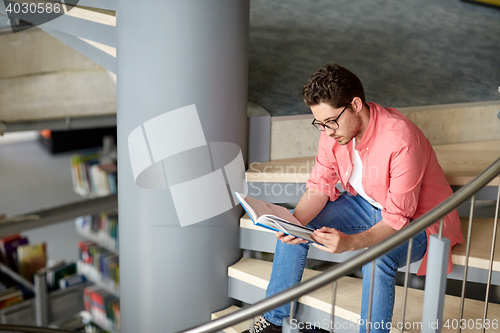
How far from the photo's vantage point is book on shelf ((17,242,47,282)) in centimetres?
458

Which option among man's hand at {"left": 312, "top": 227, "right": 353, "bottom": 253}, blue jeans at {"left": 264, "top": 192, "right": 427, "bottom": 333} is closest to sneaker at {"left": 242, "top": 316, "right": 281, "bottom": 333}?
blue jeans at {"left": 264, "top": 192, "right": 427, "bottom": 333}

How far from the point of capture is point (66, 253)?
6.34 metres

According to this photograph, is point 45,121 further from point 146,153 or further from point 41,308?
point 146,153

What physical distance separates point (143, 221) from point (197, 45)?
3.01 ft

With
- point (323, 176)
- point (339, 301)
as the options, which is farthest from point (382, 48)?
point (339, 301)

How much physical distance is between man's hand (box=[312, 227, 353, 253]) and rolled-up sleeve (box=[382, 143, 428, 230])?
0.19m

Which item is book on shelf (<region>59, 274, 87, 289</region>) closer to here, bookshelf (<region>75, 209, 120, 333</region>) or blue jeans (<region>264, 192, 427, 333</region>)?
bookshelf (<region>75, 209, 120, 333</region>)

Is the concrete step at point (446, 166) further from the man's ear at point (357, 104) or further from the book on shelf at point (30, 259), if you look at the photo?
the book on shelf at point (30, 259)

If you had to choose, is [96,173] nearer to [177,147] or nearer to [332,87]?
[177,147]

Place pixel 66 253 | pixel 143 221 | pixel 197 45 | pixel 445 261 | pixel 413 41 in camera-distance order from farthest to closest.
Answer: pixel 66 253 < pixel 413 41 < pixel 143 221 < pixel 197 45 < pixel 445 261

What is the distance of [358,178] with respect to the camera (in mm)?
1905

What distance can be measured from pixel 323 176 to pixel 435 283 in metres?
0.69

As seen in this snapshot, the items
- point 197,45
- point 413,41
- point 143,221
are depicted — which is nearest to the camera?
point 197,45

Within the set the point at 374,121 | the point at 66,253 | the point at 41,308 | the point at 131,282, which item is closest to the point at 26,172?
the point at 66,253
